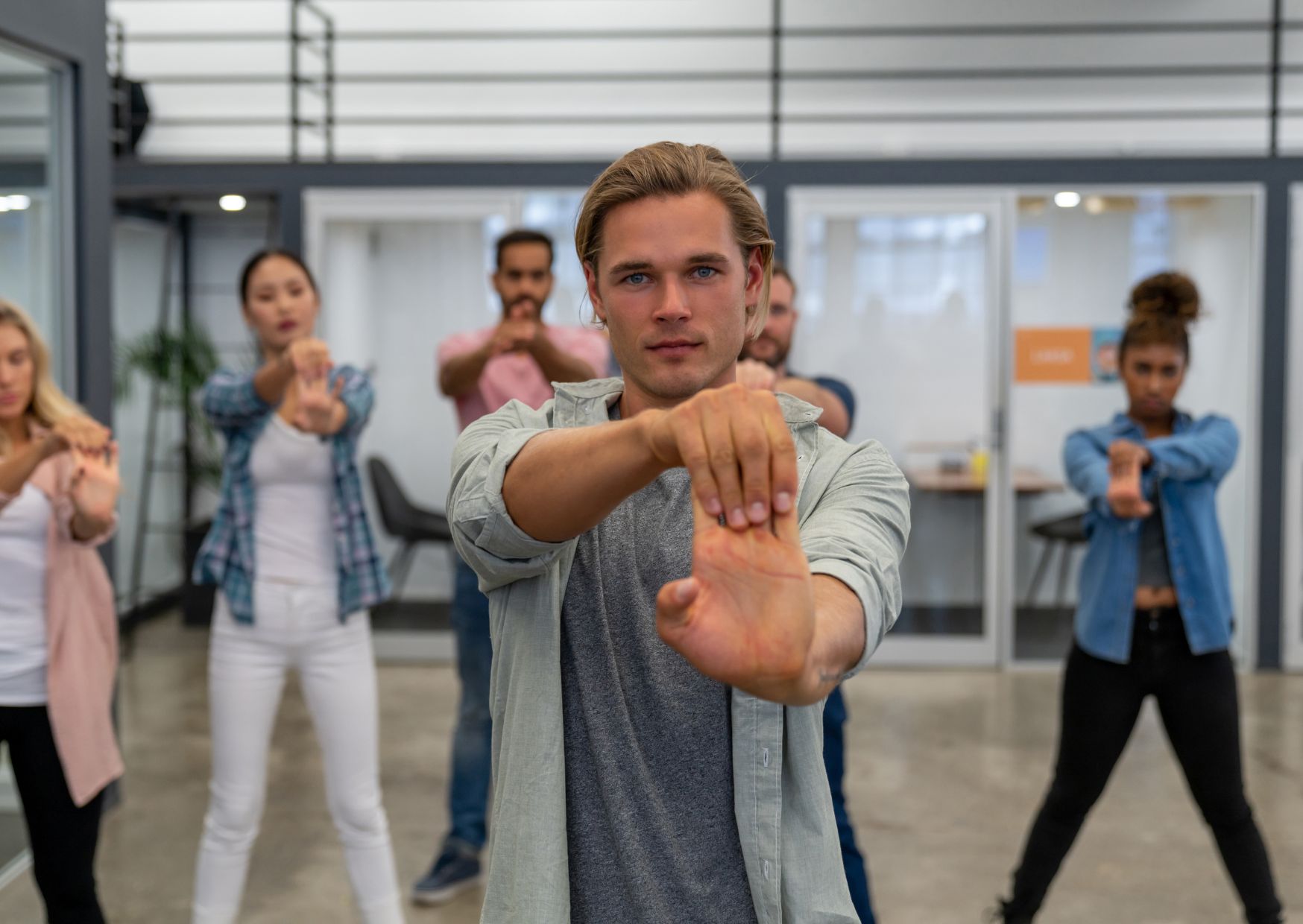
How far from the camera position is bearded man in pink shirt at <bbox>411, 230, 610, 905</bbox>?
3.32 m

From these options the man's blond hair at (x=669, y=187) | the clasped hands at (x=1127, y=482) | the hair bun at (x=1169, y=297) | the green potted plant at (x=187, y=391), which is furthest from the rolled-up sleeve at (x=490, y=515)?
the green potted plant at (x=187, y=391)

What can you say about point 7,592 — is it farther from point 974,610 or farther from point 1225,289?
point 1225,289

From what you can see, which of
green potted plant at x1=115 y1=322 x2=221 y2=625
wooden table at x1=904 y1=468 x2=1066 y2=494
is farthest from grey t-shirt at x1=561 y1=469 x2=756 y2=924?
green potted plant at x1=115 y1=322 x2=221 y2=625

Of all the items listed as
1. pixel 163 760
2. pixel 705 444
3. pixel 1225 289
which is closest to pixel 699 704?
pixel 705 444

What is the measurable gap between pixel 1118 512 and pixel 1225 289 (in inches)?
150

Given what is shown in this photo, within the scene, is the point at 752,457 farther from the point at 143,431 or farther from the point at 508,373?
the point at 143,431

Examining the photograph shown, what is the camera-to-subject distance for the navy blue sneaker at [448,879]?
340 centimetres

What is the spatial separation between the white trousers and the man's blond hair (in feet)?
5.66

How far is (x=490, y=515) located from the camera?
1180 mm

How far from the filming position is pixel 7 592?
2.65m

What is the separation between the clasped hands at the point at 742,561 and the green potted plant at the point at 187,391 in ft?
20.7

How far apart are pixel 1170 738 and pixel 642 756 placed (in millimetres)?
1969

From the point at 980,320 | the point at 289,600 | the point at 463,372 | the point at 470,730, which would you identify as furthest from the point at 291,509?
the point at 980,320

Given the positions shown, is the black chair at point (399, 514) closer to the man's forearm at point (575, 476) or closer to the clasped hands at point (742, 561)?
the man's forearm at point (575, 476)
